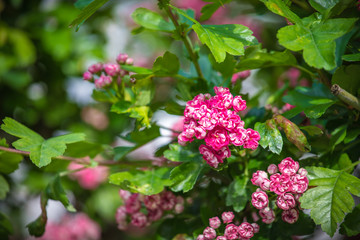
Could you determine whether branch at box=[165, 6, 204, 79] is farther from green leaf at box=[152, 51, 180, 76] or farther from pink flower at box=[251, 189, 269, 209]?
pink flower at box=[251, 189, 269, 209]

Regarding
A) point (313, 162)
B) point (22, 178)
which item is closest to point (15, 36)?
point (22, 178)

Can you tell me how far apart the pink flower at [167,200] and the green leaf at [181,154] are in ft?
0.38

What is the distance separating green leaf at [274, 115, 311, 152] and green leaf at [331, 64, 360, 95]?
0.12 m

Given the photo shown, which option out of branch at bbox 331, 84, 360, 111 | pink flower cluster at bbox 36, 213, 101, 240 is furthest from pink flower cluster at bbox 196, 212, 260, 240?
pink flower cluster at bbox 36, 213, 101, 240

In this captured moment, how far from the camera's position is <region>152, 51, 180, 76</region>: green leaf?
2.13ft

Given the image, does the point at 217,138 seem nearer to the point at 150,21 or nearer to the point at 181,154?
the point at 181,154

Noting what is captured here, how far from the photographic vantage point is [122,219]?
2.60 feet

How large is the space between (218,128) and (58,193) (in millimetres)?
355

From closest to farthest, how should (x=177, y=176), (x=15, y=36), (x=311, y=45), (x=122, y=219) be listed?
1. (x=311, y=45)
2. (x=177, y=176)
3. (x=122, y=219)
4. (x=15, y=36)

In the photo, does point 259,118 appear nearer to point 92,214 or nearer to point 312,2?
point 312,2

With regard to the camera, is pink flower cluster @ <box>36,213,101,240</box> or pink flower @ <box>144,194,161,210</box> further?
pink flower cluster @ <box>36,213,101,240</box>

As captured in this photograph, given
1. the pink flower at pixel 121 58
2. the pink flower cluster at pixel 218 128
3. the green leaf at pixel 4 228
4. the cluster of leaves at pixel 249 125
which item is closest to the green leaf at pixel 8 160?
the cluster of leaves at pixel 249 125

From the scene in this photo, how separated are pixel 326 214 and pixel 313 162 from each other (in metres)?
0.13

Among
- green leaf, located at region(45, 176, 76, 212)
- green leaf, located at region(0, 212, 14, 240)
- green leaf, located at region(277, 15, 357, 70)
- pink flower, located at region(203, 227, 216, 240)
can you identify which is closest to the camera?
green leaf, located at region(277, 15, 357, 70)
